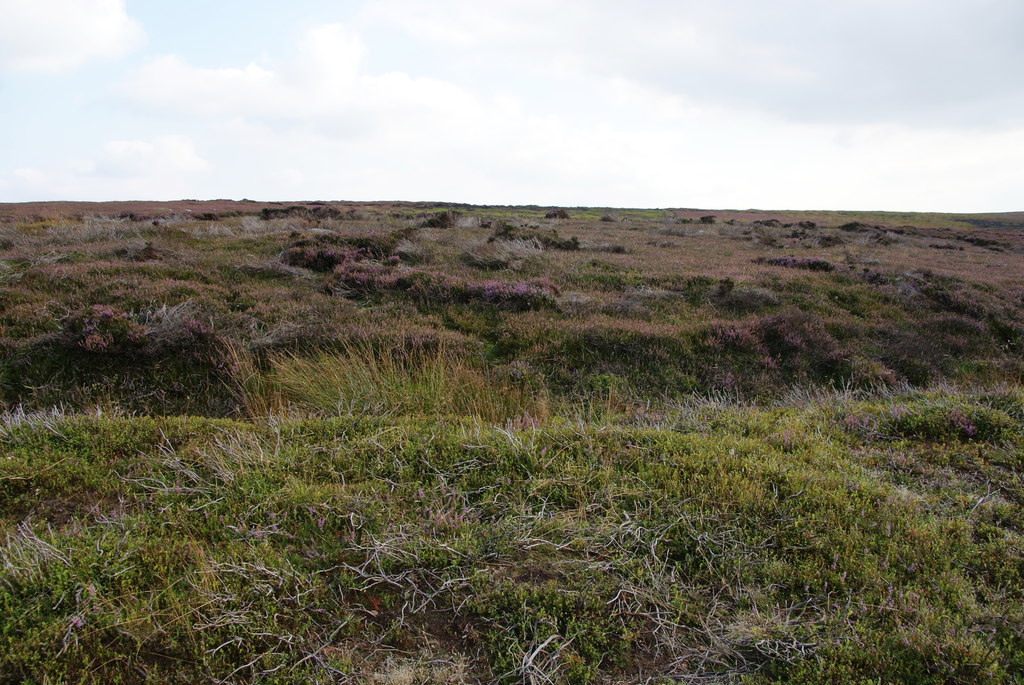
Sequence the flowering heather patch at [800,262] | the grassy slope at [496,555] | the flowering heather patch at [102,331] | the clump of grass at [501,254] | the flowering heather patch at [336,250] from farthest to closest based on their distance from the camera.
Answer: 1. the flowering heather patch at [800,262]
2. the clump of grass at [501,254]
3. the flowering heather patch at [336,250]
4. the flowering heather patch at [102,331]
5. the grassy slope at [496,555]

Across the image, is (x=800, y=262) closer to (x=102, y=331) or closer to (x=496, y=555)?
(x=496, y=555)

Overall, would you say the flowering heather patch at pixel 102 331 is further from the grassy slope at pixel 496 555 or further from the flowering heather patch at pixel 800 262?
the flowering heather patch at pixel 800 262

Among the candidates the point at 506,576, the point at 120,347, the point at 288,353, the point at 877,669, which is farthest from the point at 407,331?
the point at 877,669

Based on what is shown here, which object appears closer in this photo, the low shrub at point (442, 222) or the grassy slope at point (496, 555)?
the grassy slope at point (496, 555)

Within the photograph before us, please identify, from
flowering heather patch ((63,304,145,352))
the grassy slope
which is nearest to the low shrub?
flowering heather patch ((63,304,145,352))

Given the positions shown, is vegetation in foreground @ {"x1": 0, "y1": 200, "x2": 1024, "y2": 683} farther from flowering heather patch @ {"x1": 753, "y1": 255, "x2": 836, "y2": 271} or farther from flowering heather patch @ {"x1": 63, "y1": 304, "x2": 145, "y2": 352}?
flowering heather patch @ {"x1": 753, "y1": 255, "x2": 836, "y2": 271}

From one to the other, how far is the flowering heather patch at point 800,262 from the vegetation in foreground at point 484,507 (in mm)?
8163

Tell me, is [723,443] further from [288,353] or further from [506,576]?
[288,353]

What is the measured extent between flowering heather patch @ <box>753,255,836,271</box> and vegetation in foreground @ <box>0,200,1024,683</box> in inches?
321

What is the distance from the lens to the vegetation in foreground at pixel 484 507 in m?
2.48

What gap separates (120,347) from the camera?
7012 millimetres

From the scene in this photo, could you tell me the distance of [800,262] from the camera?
16.9 meters

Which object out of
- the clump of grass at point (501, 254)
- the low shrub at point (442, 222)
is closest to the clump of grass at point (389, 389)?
the clump of grass at point (501, 254)

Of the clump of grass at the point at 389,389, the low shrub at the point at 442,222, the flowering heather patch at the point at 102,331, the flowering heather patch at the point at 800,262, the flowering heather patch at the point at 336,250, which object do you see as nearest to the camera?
the clump of grass at the point at 389,389
